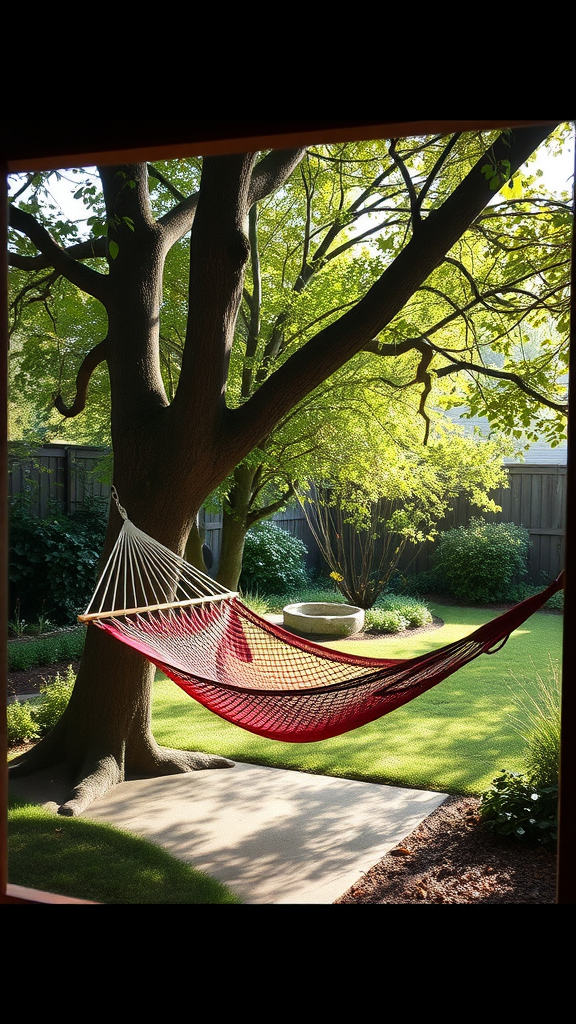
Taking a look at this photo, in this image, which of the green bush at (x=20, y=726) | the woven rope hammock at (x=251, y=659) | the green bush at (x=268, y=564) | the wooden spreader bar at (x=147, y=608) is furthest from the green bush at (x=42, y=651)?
the green bush at (x=268, y=564)

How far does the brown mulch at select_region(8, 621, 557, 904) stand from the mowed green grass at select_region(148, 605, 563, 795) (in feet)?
1.50

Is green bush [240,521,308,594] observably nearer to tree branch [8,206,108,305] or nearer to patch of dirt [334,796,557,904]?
tree branch [8,206,108,305]

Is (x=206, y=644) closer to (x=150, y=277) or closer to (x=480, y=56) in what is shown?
(x=150, y=277)

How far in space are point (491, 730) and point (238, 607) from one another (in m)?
1.72

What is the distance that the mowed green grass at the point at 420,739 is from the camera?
12.7 feet

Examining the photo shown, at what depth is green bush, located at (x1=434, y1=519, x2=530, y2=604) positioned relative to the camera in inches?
337

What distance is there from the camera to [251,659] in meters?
3.58

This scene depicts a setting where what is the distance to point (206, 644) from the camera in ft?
11.3

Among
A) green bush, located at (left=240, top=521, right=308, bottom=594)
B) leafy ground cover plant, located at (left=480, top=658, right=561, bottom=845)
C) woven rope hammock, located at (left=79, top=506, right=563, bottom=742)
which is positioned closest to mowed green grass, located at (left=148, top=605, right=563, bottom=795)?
leafy ground cover plant, located at (left=480, top=658, right=561, bottom=845)

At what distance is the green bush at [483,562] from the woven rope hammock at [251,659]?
5114 millimetres

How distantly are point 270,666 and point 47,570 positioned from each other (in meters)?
3.28

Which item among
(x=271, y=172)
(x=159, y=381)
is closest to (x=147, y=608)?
(x=159, y=381)

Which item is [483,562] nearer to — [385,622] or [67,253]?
[385,622]

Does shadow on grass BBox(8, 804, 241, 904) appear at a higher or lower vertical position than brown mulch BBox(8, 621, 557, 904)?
higher
